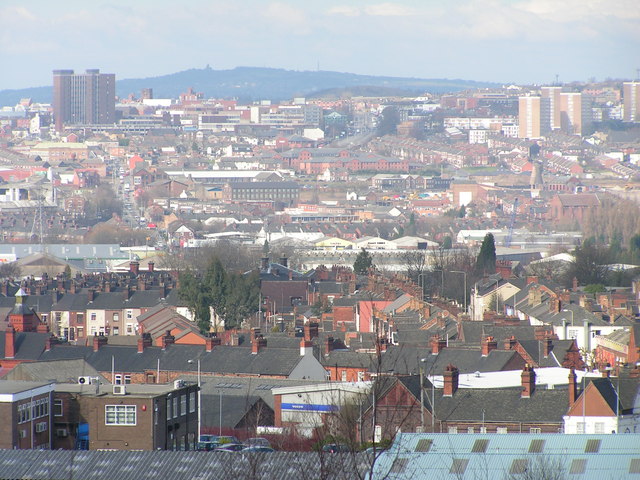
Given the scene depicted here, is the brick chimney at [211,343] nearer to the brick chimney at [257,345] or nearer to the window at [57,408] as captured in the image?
the brick chimney at [257,345]

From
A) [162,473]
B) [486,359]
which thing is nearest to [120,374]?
[486,359]

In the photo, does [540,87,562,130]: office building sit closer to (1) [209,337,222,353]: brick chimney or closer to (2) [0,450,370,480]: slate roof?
(1) [209,337,222,353]: brick chimney

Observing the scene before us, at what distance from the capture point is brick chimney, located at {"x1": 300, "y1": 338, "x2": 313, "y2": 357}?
101ft

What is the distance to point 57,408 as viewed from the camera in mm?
24562

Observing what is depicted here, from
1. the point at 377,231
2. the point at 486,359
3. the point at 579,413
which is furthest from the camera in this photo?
the point at 377,231

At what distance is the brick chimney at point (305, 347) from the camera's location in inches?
1207

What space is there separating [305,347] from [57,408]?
7.14 metres

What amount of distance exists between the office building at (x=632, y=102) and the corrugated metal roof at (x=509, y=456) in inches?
6754

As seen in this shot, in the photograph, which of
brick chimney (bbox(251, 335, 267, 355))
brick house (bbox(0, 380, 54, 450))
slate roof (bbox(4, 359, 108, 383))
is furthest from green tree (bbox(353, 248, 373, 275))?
brick house (bbox(0, 380, 54, 450))

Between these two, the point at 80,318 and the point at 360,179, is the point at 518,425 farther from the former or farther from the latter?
the point at 360,179

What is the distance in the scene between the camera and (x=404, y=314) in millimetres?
39531

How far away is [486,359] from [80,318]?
1995cm

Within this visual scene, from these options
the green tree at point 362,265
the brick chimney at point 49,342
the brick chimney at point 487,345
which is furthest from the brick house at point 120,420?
the green tree at point 362,265

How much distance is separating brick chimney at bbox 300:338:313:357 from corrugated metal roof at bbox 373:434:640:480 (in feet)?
33.9
